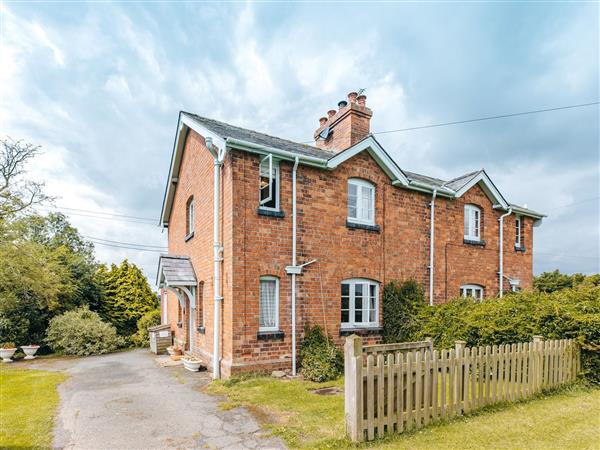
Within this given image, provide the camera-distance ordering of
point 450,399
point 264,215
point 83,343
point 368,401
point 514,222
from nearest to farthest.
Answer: point 368,401 → point 450,399 → point 264,215 → point 83,343 → point 514,222

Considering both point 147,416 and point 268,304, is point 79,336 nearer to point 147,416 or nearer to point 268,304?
point 268,304

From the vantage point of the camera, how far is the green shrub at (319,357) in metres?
9.45

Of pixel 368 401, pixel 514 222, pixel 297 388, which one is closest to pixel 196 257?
pixel 297 388

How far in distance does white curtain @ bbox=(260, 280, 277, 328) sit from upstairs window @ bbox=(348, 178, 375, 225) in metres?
3.52

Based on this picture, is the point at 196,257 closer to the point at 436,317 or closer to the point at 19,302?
the point at 436,317

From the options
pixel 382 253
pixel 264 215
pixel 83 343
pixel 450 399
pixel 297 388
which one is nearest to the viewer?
pixel 450 399

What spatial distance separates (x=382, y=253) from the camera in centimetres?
1241

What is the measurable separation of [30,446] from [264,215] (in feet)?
21.9

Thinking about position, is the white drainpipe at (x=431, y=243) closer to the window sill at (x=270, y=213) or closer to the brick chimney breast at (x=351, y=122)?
the brick chimney breast at (x=351, y=122)

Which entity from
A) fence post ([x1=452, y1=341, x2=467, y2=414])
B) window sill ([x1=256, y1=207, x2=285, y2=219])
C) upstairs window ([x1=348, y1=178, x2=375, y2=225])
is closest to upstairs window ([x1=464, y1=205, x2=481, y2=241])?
upstairs window ([x1=348, y1=178, x2=375, y2=225])

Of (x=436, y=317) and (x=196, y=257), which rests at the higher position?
(x=196, y=257)

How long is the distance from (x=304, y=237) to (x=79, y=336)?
36.5 ft

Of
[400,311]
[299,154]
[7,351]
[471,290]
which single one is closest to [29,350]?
[7,351]

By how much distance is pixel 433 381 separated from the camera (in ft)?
19.6
